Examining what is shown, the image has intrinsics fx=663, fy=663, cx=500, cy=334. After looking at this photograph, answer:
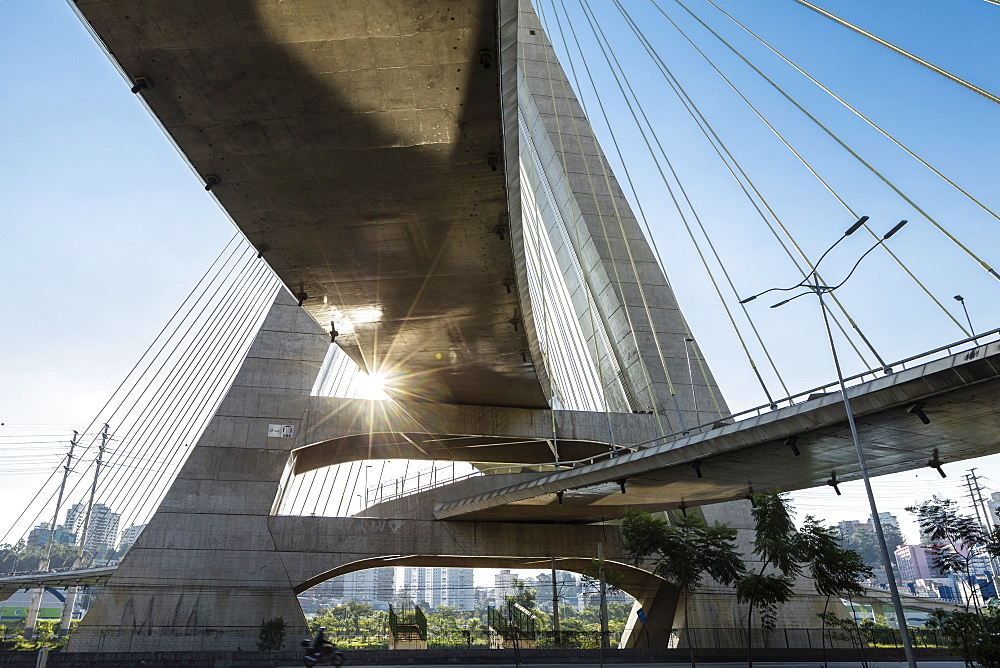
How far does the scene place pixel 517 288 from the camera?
1544cm

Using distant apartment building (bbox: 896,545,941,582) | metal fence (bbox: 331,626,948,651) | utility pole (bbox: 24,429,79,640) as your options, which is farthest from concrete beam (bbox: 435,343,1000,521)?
distant apartment building (bbox: 896,545,941,582)

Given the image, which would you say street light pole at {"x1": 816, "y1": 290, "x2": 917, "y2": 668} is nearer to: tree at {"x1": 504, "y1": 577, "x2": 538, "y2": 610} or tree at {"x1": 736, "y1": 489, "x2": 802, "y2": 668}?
tree at {"x1": 736, "y1": 489, "x2": 802, "y2": 668}

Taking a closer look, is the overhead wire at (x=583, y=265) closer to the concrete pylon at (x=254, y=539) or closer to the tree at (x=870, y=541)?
the concrete pylon at (x=254, y=539)

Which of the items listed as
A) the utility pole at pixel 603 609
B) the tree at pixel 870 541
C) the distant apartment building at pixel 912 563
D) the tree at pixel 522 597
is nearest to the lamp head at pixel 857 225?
the utility pole at pixel 603 609

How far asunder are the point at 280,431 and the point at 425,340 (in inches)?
442

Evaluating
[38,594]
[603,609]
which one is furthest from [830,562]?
[38,594]

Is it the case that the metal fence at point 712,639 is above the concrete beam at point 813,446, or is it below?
below

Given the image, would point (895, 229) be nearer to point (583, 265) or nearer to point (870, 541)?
point (583, 265)

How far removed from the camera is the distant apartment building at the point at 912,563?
11450 centimetres

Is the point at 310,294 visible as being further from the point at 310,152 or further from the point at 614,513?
the point at 614,513

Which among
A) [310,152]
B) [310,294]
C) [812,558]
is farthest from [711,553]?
[310,152]

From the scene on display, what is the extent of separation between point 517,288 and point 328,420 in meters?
15.4

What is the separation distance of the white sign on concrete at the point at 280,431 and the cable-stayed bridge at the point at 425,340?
0.19 meters

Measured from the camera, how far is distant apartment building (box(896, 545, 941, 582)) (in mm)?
114500
